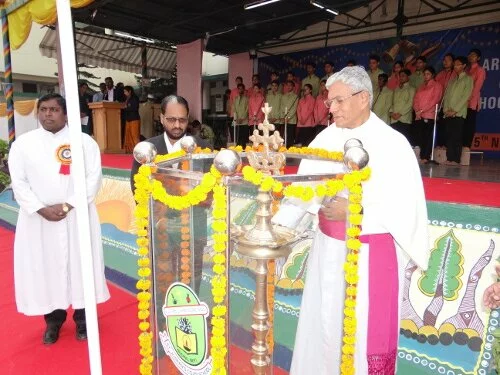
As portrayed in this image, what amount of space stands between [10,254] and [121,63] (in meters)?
10.6

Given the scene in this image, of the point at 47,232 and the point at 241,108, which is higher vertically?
the point at 241,108

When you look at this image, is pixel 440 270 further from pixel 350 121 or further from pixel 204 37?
pixel 204 37

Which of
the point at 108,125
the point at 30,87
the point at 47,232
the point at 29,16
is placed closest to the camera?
the point at 47,232

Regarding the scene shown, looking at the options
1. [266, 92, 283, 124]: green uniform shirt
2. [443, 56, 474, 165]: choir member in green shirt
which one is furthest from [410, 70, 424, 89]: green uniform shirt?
[266, 92, 283, 124]: green uniform shirt

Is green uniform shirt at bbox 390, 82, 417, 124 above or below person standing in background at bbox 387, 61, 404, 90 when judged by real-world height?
below

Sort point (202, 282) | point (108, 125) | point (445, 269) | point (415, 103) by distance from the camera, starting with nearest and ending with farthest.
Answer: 1. point (202, 282)
2. point (445, 269)
3. point (415, 103)
4. point (108, 125)

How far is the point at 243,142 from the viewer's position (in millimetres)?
10023

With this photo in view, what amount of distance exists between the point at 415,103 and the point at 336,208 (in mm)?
6011

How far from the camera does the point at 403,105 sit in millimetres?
6734

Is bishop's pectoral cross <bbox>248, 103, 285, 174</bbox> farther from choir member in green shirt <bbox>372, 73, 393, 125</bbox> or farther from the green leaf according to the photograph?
choir member in green shirt <bbox>372, 73, 393, 125</bbox>

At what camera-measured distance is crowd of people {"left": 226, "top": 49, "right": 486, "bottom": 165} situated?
19.8 feet

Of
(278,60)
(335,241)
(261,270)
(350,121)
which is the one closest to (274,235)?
(261,270)

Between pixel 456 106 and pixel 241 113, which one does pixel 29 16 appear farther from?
pixel 456 106

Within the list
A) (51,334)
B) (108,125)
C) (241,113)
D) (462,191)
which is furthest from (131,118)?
(462,191)
